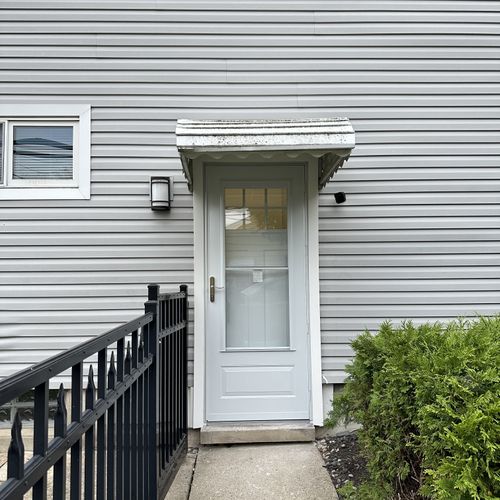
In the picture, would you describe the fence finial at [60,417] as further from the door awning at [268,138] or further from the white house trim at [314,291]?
the white house trim at [314,291]

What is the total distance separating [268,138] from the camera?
105 inches

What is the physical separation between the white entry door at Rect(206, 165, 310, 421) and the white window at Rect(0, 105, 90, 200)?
43.8 inches

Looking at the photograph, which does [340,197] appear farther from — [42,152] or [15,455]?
[15,455]

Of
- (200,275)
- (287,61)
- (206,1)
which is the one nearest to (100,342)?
(200,275)

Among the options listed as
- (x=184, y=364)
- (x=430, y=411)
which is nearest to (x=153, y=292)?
(x=184, y=364)

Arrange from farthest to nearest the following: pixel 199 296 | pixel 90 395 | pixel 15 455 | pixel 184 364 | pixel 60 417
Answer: pixel 199 296 < pixel 184 364 < pixel 90 395 < pixel 60 417 < pixel 15 455

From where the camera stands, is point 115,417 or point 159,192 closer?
point 115,417

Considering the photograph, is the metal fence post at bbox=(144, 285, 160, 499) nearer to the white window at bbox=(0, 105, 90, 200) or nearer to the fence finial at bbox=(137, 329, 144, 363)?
the fence finial at bbox=(137, 329, 144, 363)

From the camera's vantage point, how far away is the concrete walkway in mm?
2490

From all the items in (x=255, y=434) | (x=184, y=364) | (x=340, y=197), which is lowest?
(x=255, y=434)

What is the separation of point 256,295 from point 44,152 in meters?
2.17

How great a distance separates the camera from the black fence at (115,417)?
1.01m

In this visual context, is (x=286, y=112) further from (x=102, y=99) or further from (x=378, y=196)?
(x=102, y=99)

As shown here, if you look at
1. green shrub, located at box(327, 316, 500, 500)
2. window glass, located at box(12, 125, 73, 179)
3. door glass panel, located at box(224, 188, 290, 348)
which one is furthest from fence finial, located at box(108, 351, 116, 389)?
window glass, located at box(12, 125, 73, 179)
